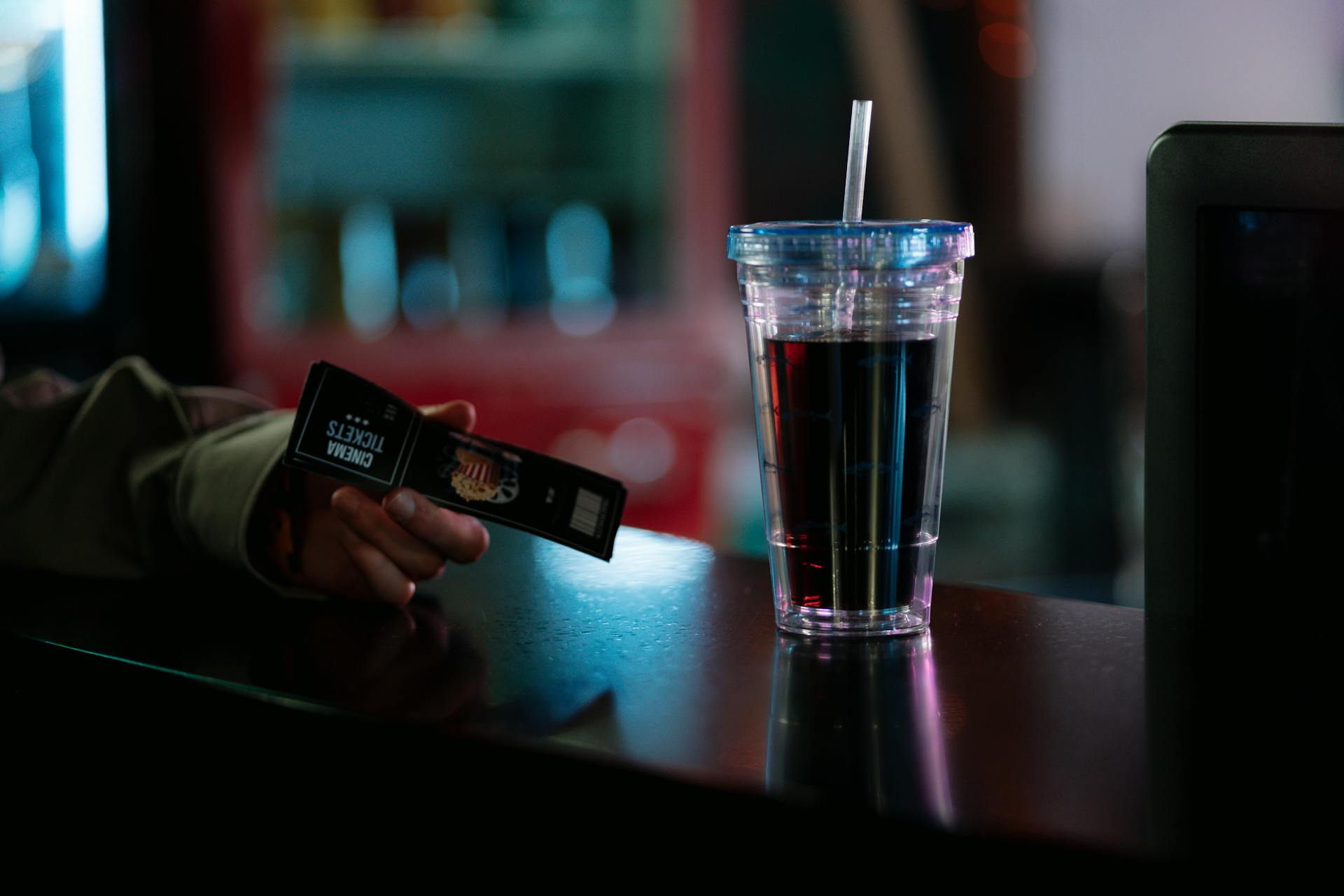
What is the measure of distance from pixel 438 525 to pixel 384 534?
0.03 metres

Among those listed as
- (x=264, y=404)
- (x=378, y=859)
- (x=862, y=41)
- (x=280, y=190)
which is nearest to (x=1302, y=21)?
(x=862, y=41)

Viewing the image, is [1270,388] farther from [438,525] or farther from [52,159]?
[52,159]

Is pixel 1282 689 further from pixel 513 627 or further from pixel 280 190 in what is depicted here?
pixel 280 190

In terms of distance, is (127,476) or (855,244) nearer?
(855,244)

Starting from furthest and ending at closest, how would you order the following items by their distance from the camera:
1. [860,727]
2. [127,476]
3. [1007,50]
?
[1007,50] < [127,476] < [860,727]

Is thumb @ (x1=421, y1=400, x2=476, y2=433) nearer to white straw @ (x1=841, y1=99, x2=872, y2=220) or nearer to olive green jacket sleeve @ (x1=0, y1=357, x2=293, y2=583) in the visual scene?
olive green jacket sleeve @ (x1=0, y1=357, x2=293, y2=583)

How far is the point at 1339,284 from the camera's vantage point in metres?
0.60

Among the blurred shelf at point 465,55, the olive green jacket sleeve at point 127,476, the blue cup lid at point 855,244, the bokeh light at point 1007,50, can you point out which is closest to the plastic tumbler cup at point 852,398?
the blue cup lid at point 855,244

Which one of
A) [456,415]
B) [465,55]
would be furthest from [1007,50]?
[456,415]

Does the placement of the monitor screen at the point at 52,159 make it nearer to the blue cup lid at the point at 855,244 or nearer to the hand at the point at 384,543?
the hand at the point at 384,543

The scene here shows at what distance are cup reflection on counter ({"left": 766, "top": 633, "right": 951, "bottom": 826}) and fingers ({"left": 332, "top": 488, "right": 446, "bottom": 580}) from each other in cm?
21

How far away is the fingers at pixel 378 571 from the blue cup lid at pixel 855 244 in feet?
0.81

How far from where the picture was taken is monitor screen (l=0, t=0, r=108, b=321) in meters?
2.28

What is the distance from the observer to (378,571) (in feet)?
2.30
